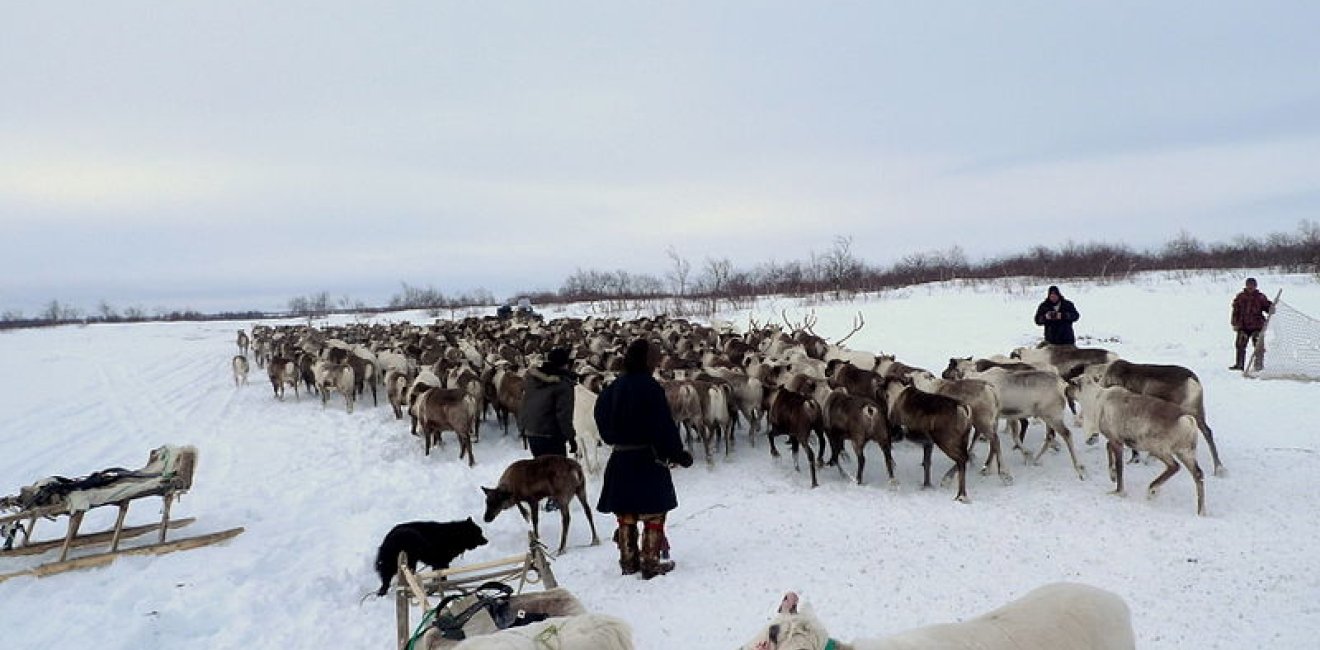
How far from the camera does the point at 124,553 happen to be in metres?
6.37

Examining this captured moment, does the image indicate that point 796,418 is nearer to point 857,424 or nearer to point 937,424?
point 857,424

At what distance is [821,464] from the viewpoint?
29.5ft

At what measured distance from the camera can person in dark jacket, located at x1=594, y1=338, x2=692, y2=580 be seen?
581 centimetres

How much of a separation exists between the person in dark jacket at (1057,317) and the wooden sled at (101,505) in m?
11.6

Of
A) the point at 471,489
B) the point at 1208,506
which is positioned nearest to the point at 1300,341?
the point at 1208,506

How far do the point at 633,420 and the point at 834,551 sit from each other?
2.14m

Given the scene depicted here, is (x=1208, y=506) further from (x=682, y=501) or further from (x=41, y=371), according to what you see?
(x=41, y=371)

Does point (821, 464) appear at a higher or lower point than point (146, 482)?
lower

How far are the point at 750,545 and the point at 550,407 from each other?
10.5 ft

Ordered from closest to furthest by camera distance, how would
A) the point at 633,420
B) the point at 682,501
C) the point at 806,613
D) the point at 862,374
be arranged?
1. the point at 806,613
2. the point at 633,420
3. the point at 682,501
4. the point at 862,374

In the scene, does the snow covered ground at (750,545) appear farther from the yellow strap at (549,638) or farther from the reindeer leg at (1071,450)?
the yellow strap at (549,638)

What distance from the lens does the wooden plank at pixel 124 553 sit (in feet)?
19.6

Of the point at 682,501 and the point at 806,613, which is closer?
the point at 806,613

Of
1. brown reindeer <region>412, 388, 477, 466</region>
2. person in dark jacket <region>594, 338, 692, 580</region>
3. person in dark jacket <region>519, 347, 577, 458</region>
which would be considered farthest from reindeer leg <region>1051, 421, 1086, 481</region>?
brown reindeer <region>412, 388, 477, 466</region>
